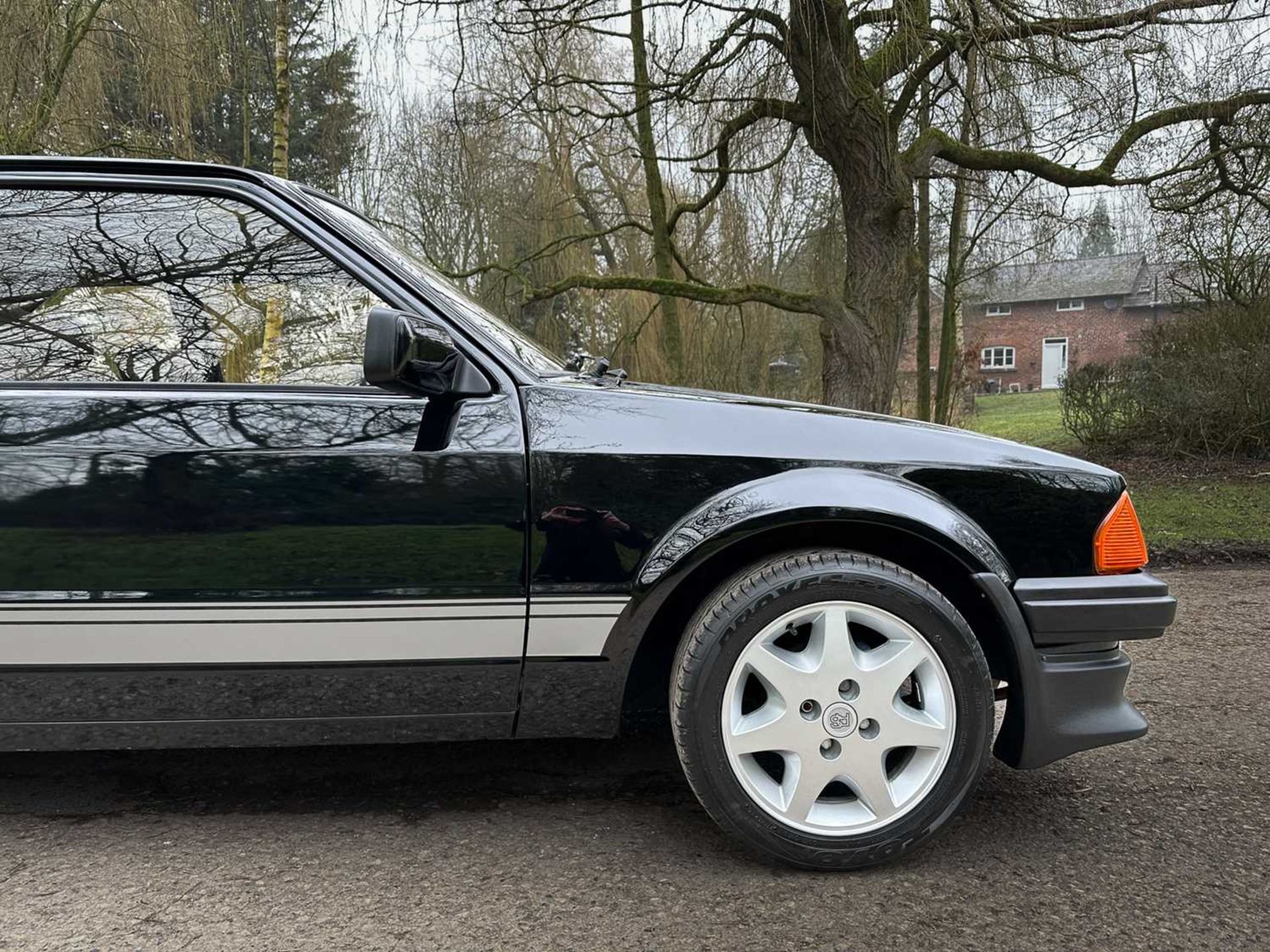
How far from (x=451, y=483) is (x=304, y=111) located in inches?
297

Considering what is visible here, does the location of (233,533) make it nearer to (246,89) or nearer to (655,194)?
(246,89)

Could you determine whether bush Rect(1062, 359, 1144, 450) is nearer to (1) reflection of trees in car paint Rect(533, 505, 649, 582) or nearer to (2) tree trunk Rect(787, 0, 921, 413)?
(2) tree trunk Rect(787, 0, 921, 413)

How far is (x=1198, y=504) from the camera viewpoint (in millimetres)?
9031

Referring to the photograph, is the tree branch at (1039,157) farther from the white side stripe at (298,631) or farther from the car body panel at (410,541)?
the white side stripe at (298,631)

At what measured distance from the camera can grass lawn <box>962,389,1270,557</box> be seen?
22.7ft

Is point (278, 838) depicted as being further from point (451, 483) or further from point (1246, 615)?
point (1246, 615)

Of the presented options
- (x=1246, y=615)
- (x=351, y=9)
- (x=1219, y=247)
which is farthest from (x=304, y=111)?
(x=1219, y=247)

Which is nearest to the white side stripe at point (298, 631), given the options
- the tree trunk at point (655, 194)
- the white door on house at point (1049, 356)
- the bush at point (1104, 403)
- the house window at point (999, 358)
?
the tree trunk at point (655, 194)

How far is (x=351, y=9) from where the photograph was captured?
6.18 m

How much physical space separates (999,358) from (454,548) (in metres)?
54.4

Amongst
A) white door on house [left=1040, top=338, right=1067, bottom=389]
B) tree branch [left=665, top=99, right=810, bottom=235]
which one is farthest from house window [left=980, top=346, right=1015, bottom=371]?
tree branch [left=665, top=99, right=810, bottom=235]

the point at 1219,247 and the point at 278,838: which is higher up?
the point at 1219,247

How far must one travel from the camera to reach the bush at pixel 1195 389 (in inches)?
455

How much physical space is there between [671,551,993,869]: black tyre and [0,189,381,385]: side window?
117 centimetres
